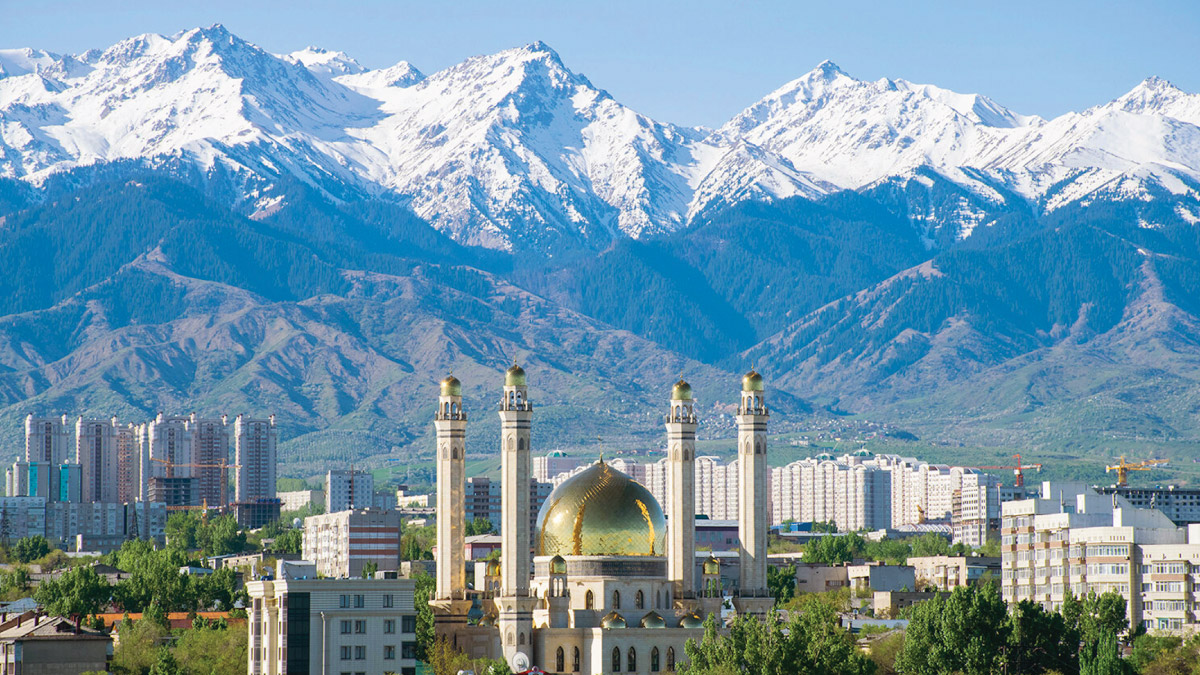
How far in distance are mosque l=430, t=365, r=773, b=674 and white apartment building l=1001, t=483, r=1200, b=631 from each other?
1680 cm

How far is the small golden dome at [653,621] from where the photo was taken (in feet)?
289

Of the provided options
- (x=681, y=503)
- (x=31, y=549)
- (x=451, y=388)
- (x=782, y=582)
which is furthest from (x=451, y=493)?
(x=31, y=549)

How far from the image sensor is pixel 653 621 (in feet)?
289

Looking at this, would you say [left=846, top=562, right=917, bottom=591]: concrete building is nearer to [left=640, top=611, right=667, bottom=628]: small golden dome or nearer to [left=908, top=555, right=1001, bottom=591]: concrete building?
[left=908, top=555, right=1001, bottom=591]: concrete building

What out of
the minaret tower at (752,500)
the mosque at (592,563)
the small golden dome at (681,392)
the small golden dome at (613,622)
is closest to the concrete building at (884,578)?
the minaret tower at (752,500)

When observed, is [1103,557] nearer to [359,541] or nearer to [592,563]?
[592,563]

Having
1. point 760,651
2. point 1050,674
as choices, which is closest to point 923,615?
point 1050,674

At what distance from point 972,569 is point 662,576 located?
52519 millimetres

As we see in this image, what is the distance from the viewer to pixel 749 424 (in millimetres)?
94125

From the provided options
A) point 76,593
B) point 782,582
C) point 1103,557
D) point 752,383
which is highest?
point 752,383

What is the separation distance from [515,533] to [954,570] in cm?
5879

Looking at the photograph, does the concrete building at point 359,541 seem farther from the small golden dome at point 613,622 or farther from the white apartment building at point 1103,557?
the small golden dome at point 613,622

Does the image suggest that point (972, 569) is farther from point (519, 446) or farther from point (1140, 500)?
point (519, 446)

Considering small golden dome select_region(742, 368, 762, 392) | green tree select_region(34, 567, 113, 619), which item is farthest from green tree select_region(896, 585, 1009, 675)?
green tree select_region(34, 567, 113, 619)
